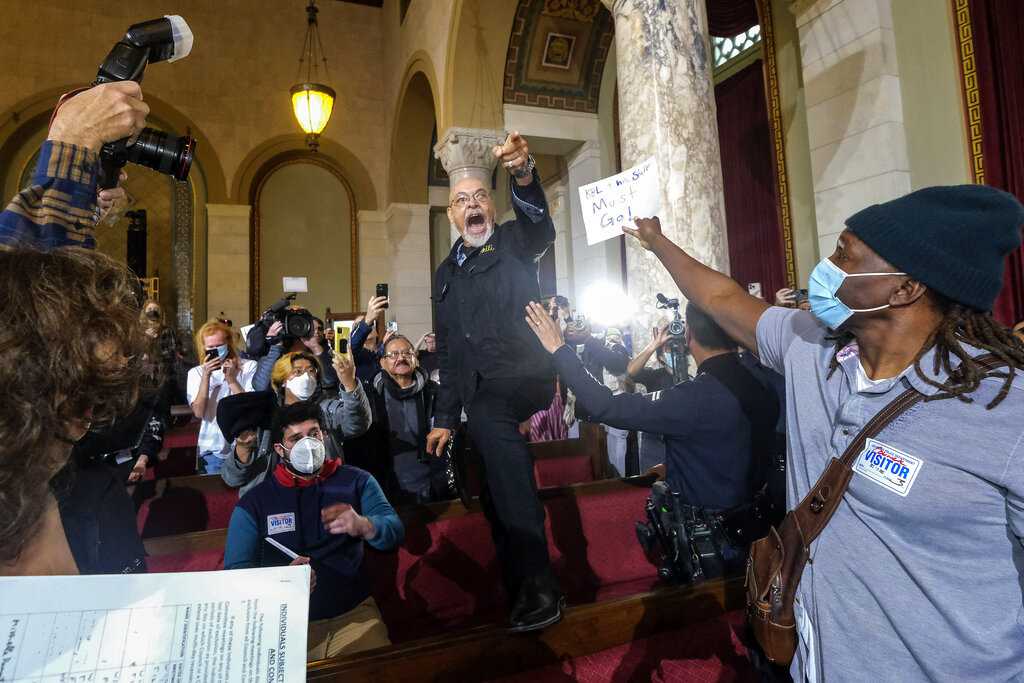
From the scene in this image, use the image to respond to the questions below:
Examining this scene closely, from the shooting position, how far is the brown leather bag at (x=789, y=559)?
3.60 ft

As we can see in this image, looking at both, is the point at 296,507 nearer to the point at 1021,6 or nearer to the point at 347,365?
the point at 347,365

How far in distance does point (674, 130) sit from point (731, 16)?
5132 mm

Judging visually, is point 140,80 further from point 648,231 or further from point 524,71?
point 524,71

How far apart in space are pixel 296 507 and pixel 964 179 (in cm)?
557

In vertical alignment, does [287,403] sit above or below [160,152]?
below

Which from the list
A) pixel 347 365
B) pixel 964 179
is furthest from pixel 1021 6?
pixel 347 365

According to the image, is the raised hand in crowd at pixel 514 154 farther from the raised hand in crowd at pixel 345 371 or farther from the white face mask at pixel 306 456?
the raised hand in crowd at pixel 345 371

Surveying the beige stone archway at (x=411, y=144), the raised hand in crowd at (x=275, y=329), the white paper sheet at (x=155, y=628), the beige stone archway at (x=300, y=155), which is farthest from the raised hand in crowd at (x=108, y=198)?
the beige stone archway at (x=300, y=155)

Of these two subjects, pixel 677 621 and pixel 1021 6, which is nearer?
pixel 677 621

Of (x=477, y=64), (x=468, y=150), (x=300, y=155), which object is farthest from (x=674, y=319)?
(x=300, y=155)

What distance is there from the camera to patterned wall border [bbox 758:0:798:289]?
6.92 m

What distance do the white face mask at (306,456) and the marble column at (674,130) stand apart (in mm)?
2105

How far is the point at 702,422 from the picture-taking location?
2.13 meters

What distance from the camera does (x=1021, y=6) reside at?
4.76 meters
